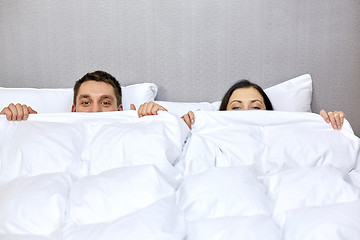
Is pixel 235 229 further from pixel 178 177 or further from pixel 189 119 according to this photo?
pixel 189 119

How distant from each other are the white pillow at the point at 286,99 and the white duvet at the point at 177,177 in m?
0.41

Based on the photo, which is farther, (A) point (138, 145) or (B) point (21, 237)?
(A) point (138, 145)

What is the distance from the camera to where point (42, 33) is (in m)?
1.94

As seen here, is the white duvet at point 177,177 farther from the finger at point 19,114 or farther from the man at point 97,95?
the man at point 97,95

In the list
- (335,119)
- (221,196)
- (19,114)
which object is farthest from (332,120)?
(19,114)

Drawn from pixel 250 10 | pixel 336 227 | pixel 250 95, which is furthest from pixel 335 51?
pixel 336 227

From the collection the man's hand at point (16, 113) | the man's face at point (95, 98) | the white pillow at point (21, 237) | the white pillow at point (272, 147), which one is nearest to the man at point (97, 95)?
the man's face at point (95, 98)

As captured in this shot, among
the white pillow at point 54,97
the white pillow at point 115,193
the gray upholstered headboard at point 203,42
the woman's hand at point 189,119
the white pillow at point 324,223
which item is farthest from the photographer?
the gray upholstered headboard at point 203,42

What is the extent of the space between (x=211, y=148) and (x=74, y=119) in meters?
0.54

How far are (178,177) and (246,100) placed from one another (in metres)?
0.61

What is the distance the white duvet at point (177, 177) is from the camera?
83cm

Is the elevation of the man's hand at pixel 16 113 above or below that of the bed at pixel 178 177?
above

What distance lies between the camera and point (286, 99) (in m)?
1.77

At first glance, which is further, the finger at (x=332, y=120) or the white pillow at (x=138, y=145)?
the finger at (x=332, y=120)
